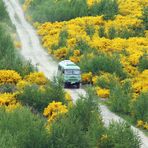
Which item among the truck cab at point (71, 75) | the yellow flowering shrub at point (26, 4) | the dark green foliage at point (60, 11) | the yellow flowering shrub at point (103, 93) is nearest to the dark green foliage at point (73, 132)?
the yellow flowering shrub at point (103, 93)

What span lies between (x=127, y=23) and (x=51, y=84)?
1421 inches

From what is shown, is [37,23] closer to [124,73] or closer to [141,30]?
[141,30]

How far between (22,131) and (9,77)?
59.1 feet

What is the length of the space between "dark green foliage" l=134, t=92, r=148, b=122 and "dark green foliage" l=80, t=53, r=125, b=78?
13626 millimetres

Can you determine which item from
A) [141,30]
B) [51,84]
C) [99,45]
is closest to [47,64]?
[99,45]

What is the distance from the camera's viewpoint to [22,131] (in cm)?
2895

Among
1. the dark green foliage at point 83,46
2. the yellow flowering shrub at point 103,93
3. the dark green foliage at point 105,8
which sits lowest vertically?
the yellow flowering shrub at point 103,93

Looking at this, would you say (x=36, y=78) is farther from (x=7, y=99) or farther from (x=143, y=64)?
(x=143, y=64)

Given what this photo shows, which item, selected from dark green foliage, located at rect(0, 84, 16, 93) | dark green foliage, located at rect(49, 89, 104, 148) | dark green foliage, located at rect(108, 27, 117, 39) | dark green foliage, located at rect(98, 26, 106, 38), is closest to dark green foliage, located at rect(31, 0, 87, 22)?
dark green foliage, located at rect(98, 26, 106, 38)

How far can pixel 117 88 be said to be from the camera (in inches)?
1695

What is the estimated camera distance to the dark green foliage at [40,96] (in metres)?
39.5

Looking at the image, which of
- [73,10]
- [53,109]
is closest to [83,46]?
[73,10]

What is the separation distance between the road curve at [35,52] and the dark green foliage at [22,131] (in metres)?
7.53

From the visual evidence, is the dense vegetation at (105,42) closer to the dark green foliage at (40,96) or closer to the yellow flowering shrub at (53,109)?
the dark green foliage at (40,96)
